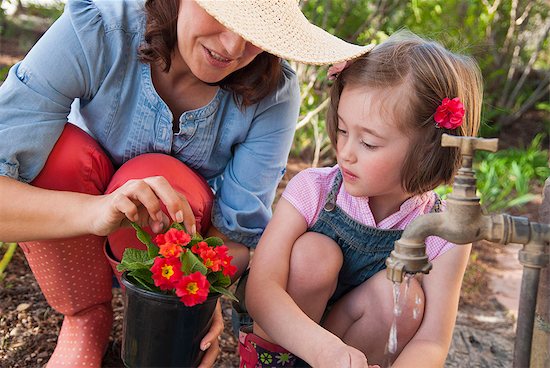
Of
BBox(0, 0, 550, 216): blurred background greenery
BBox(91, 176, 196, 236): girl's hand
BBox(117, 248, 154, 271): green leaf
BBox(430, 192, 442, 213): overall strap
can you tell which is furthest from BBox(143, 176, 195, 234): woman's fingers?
BBox(0, 0, 550, 216): blurred background greenery

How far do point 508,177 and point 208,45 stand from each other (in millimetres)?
3687

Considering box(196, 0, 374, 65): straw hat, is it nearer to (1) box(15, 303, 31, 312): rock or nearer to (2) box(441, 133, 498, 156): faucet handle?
(2) box(441, 133, 498, 156): faucet handle

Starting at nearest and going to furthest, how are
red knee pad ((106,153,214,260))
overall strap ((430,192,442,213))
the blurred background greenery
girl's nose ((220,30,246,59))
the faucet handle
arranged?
1. the faucet handle
2. girl's nose ((220,30,246,59))
3. red knee pad ((106,153,214,260))
4. overall strap ((430,192,442,213))
5. the blurred background greenery

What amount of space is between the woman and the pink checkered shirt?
0.67ft

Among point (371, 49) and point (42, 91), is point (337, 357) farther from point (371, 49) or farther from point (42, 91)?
point (42, 91)

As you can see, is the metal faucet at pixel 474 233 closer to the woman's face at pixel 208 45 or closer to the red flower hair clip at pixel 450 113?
the red flower hair clip at pixel 450 113

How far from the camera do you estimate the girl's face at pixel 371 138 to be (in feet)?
5.77

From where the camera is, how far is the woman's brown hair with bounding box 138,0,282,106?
1.86 m

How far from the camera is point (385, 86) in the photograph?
1.78 metres

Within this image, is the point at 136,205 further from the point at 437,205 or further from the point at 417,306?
the point at 437,205

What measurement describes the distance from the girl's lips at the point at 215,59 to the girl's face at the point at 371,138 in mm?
332

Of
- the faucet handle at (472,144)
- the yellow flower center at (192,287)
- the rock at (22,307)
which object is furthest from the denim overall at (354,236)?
the rock at (22,307)

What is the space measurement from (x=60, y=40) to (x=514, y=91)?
5.62 metres

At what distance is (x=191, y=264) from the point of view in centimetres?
153
